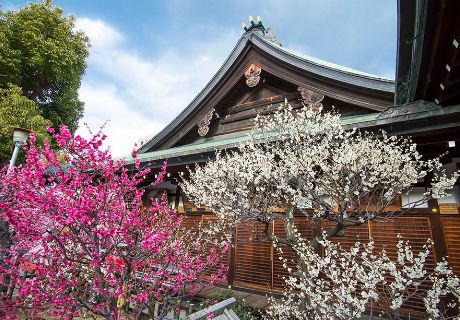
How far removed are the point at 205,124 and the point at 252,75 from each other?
2226mm

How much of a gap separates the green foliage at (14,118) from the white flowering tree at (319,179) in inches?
436

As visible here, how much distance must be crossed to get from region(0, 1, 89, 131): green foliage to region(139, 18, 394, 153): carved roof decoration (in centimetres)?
966

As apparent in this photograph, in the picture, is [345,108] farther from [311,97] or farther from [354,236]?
[354,236]

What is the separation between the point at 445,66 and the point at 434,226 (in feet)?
10.6

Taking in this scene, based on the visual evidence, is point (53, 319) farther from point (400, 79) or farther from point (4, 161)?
point (4, 161)

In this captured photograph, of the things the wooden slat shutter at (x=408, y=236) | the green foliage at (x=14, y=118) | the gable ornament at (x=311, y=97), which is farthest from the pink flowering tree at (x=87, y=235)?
the green foliage at (x=14, y=118)

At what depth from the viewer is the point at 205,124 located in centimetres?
887

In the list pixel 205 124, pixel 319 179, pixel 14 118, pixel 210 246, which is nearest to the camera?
pixel 319 179

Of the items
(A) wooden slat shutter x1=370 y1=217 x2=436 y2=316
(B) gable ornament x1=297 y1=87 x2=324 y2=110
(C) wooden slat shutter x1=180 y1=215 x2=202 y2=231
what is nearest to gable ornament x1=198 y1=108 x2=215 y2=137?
(C) wooden slat shutter x1=180 y1=215 x2=202 y2=231

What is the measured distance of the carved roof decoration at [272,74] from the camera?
6.15 m

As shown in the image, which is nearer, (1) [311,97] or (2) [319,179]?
(2) [319,179]

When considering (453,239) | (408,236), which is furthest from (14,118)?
(453,239)

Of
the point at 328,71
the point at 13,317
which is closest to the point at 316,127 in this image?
the point at 328,71

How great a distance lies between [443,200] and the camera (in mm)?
4895
